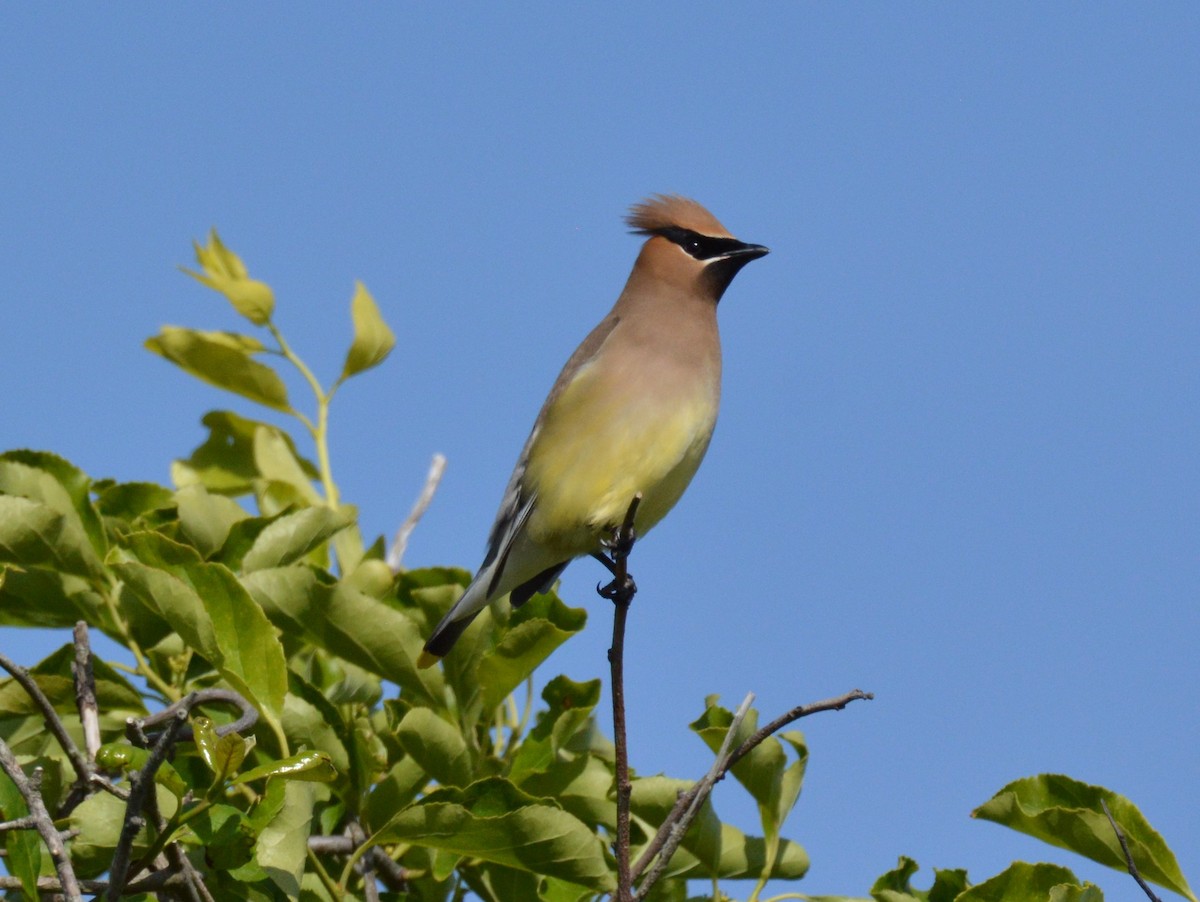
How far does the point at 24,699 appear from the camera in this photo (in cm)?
269

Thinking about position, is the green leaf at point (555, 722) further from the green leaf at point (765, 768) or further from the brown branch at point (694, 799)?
the brown branch at point (694, 799)

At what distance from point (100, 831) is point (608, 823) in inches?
36.5

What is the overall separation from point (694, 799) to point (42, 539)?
53.3 inches

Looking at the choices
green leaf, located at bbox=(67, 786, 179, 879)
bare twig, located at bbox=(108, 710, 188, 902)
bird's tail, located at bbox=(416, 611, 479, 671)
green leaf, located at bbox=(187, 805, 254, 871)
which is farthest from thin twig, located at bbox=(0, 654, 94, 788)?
bird's tail, located at bbox=(416, 611, 479, 671)

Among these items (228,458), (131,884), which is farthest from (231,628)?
(228,458)

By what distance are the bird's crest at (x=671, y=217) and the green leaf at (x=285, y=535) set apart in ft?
6.05

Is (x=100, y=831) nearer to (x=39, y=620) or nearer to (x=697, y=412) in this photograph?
(x=39, y=620)

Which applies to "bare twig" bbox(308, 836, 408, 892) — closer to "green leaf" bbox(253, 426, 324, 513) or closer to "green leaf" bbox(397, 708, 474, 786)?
"green leaf" bbox(397, 708, 474, 786)

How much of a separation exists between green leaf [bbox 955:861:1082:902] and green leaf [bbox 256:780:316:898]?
1.00 m

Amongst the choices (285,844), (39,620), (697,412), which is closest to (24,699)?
(39,620)

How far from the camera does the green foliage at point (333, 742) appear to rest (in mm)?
2354

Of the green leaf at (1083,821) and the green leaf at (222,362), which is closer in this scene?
the green leaf at (1083,821)

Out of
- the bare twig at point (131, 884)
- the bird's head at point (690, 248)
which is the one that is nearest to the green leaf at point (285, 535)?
the bare twig at point (131, 884)

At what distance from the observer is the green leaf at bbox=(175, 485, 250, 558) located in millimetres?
3090
